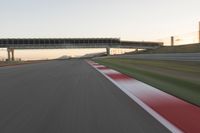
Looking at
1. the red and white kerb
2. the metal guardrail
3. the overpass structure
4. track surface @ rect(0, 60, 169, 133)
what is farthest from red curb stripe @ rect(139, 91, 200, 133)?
the metal guardrail

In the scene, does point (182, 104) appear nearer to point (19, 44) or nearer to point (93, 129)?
point (93, 129)

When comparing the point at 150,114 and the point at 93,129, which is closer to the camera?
the point at 93,129

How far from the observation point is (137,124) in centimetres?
586

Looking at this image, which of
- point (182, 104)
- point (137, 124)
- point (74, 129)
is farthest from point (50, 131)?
point (182, 104)

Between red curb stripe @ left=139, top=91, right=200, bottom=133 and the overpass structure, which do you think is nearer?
red curb stripe @ left=139, top=91, right=200, bottom=133

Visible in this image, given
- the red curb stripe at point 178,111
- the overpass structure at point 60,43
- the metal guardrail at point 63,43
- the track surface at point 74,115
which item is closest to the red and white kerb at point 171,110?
the red curb stripe at point 178,111

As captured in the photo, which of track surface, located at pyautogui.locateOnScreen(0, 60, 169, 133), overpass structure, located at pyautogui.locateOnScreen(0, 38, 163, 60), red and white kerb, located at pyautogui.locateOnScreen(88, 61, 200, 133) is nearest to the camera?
track surface, located at pyautogui.locateOnScreen(0, 60, 169, 133)

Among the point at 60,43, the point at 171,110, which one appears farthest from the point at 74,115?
the point at 60,43

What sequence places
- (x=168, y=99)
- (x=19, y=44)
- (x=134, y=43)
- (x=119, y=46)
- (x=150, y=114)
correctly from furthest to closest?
(x=134, y=43) → (x=119, y=46) → (x=19, y=44) → (x=168, y=99) → (x=150, y=114)

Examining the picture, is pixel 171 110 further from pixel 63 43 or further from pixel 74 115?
pixel 63 43

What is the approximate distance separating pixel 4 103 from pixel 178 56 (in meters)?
18.9

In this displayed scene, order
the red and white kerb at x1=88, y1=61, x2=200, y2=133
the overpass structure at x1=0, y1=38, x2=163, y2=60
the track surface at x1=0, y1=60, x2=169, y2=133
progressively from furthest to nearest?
the overpass structure at x1=0, y1=38, x2=163, y2=60, the red and white kerb at x1=88, y1=61, x2=200, y2=133, the track surface at x1=0, y1=60, x2=169, y2=133

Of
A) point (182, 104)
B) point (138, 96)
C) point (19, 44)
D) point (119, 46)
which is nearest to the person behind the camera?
point (182, 104)

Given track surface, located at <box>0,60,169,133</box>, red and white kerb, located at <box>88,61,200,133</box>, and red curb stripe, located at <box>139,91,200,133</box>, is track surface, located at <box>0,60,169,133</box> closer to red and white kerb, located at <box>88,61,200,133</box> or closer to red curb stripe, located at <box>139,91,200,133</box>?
red and white kerb, located at <box>88,61,200,133</box>
